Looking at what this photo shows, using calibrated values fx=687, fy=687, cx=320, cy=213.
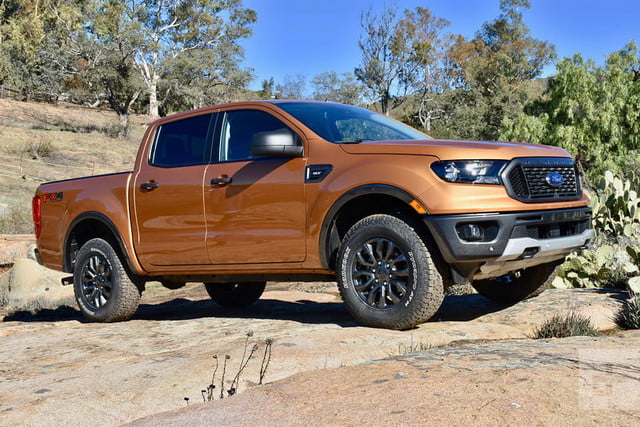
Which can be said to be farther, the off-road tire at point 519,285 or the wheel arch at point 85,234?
the wheel arch at point 85,234

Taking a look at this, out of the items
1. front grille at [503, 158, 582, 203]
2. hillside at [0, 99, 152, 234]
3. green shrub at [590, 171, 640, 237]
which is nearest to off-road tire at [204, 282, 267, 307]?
front grille at [503, 158, 582, 203]

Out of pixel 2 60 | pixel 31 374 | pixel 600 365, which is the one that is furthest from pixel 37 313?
pixel 2 60

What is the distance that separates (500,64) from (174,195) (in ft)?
178

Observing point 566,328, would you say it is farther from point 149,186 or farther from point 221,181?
point 149,186

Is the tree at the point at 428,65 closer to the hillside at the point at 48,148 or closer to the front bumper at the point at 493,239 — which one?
the hillside at the point at 48,148

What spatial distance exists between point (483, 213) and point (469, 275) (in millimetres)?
520

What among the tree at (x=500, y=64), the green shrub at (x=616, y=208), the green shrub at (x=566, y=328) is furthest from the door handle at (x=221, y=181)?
the tree at (x=500, y=64)

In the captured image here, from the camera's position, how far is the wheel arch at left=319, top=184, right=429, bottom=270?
5027 mm

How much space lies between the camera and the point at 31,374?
176 inches

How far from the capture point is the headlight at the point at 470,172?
15.6ft

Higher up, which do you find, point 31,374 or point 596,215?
point 596,215

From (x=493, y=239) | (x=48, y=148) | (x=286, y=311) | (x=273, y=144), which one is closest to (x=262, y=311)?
(x=286, y=311)

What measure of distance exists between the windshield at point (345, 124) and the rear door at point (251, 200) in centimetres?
25

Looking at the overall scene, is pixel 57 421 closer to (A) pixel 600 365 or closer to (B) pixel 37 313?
(A) pixel 600 365
